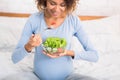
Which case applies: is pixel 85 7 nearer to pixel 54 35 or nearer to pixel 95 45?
pixel 95 45

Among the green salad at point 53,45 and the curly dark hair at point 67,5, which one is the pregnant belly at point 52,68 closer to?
the green salad at point 53,45

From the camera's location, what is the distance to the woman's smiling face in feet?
4.32

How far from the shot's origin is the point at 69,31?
1389 millimetres

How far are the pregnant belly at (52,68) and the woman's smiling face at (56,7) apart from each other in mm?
238

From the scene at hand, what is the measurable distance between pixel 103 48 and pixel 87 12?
532 mm

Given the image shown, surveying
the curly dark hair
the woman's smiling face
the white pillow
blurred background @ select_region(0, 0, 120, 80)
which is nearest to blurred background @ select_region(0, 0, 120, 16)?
blurred background @ select_region(0, 0, 120, 80)

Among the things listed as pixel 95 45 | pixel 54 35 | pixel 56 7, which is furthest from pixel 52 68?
pixel 95 45

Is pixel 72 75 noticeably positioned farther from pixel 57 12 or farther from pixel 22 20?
pixel 22 20

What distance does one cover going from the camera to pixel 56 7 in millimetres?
1314

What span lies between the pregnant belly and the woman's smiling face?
9.4 inches

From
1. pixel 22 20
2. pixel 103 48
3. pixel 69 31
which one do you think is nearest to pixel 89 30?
pixel 103 48

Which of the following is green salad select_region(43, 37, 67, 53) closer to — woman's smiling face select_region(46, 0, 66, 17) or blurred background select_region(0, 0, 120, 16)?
woman's smiling face select_region(46, 0, 66, 17)

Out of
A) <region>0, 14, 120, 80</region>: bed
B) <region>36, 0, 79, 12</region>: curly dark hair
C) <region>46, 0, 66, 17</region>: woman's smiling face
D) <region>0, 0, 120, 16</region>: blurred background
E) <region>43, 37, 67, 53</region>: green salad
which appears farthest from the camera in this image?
<region>0, 0, 120, 16</region>: blurred background

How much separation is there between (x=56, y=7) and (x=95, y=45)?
72 centimetres
